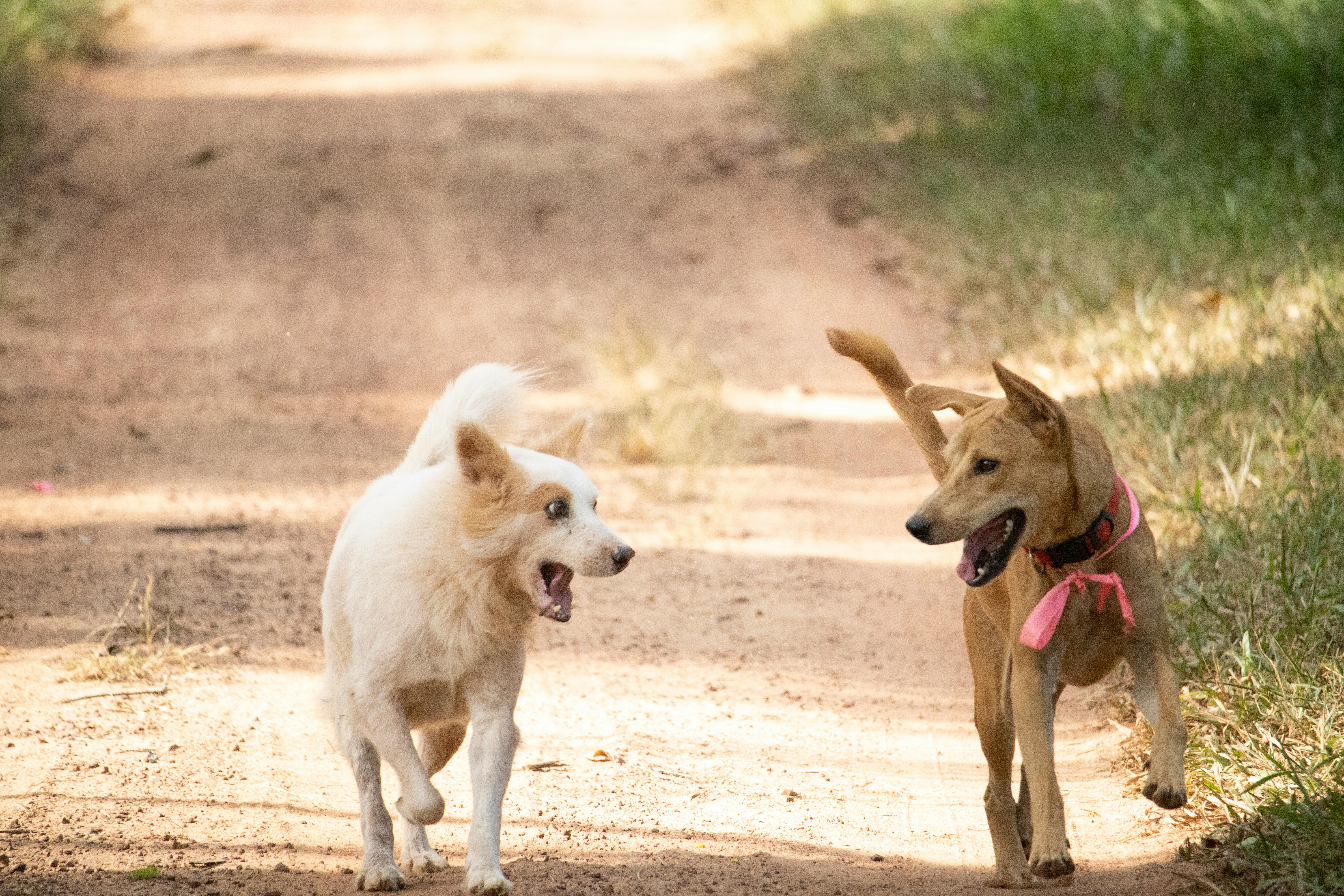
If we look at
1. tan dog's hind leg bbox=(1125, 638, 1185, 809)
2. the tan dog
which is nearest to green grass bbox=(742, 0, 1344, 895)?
tan dog's hind leg bbox=(1125, 638, 1185, 809)

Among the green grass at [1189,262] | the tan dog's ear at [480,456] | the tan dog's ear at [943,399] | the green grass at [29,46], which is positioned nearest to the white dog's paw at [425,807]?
the tan dog's ear at [480,456]

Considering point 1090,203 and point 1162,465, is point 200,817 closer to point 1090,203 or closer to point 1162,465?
point 1162,465

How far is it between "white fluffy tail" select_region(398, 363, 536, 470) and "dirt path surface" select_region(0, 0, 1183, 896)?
4.31 feet

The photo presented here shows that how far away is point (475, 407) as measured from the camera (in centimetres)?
428

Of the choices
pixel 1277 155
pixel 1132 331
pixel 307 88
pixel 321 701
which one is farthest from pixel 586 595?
pixel 307 88

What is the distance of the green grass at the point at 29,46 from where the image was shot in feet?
39.9

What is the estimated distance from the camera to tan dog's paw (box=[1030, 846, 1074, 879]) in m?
3.58

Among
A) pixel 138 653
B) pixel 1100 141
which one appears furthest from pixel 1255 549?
pixel 1100 141

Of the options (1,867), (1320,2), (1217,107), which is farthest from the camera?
(1217,107)

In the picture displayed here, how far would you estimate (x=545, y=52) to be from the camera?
57.5ft

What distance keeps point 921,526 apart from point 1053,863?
97 cm

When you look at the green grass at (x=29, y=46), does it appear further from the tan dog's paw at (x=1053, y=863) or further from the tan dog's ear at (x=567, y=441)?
the tan dog's paw at (x=1053, y=863)

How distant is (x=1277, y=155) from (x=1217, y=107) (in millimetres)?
1037

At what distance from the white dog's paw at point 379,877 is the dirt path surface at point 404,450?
0.10 meters
